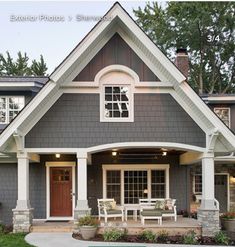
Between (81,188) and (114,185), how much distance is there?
3595 millimetres

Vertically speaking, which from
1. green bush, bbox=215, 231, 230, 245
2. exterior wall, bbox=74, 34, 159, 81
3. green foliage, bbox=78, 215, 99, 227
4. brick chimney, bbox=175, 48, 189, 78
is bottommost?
green bush, bbox=215, 231, 230, 245

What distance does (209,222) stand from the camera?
1265 cm

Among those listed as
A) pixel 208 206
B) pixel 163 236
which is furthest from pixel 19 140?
pixel 208 206

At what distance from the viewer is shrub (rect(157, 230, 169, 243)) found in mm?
11980

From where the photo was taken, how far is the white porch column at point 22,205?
12.7m

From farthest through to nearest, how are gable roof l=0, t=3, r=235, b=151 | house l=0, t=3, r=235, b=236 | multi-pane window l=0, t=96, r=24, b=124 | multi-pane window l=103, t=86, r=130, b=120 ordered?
multi-pane window l=0, t=96, r=24, b=124, multi-pane window l=103, t=86, r=130, b=120, house l=0, t=3, r=235, b=236, gable roof l=0, t=3, r=235, b=151

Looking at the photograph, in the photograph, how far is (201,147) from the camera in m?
13.3

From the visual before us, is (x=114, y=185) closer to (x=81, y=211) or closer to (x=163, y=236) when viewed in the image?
(x=81, y=211)

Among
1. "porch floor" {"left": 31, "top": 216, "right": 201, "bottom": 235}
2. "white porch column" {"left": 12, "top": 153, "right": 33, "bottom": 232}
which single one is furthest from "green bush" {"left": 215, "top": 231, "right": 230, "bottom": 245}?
"white porch column" {"left": 12, "top": 153, "right": 33, "bottom": 232}

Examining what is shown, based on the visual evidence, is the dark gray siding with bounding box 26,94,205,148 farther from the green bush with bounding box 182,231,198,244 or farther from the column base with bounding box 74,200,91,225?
the green bush with bounding box 182,231,198,244

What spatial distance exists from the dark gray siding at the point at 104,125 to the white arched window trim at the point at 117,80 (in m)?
0.15

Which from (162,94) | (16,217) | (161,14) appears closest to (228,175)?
(162,94)

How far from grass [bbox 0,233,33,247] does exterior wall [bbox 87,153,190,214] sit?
14.4 ft

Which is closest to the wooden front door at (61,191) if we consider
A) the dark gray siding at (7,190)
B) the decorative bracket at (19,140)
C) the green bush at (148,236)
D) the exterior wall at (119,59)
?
the dark gray siding at (7,190)
